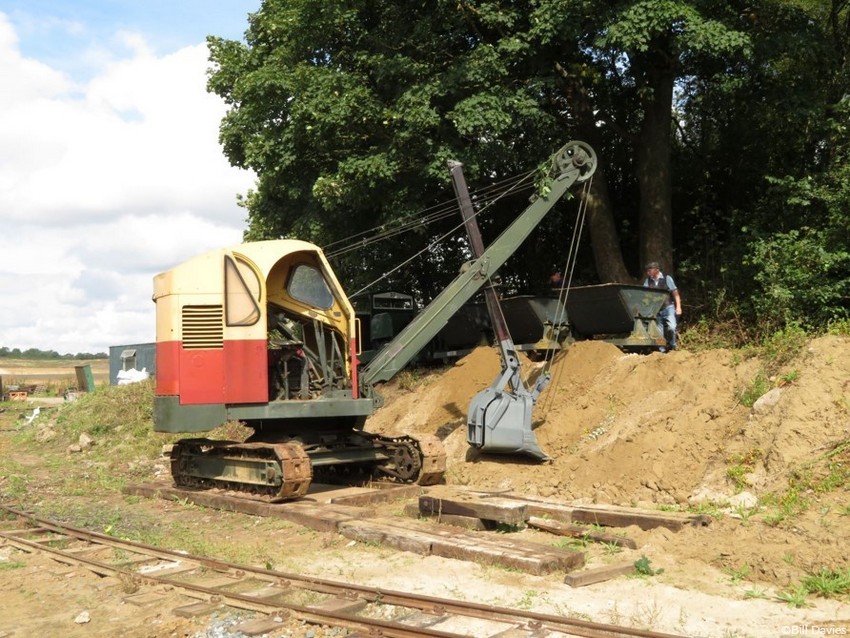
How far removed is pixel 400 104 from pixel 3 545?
9801 mm

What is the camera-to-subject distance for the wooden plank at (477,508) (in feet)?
27.6

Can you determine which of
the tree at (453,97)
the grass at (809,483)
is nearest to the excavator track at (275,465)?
the grass at (809,483)

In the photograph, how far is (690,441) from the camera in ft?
34.1

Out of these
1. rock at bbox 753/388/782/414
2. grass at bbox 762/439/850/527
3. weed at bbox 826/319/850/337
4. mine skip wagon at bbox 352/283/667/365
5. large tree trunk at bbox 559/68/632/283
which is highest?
large tree trunk at bbox 559/68/632/283

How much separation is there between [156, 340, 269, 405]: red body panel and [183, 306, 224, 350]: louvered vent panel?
10 centimetres

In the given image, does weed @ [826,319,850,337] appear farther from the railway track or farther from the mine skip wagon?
the railway track

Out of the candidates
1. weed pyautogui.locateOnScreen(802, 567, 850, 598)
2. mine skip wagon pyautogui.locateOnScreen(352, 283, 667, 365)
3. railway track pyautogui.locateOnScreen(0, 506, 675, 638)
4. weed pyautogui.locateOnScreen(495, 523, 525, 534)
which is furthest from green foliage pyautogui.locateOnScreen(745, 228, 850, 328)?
railway track pyautogui.locateOnScreen(0, 506, 675, 638)

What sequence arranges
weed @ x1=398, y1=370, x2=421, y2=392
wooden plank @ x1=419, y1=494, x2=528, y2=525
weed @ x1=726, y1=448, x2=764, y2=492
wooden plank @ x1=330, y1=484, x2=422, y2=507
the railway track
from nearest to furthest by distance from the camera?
the railway track < wooden plank @ x1=419, y1=494, x2=528, y2=525 < weed @ x1=726, y1=448, x2=764, y2=492 < wooden plank @ x1=330, y1=484, x2=422, y2=507 < weed @ x1=398, y1=370, x2=421, y2=392

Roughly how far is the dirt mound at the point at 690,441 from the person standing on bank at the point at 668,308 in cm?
126

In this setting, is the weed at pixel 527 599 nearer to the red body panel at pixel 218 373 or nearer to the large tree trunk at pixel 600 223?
the red body panel at pixel 218 373

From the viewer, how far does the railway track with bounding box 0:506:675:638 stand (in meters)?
5.47

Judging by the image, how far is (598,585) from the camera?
6.66m

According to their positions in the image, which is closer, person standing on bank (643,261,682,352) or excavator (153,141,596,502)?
excavator (153,141,596,502)

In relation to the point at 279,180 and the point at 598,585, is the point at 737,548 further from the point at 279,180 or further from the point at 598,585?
the point at 279,180
